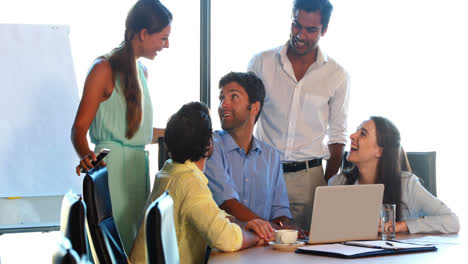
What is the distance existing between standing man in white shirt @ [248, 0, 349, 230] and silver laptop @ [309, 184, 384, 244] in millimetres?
772

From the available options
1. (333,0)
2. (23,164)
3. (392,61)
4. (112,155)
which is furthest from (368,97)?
(23,164)

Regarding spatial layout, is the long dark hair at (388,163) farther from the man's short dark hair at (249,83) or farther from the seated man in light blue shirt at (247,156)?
the man's short dark hair at (249,83)

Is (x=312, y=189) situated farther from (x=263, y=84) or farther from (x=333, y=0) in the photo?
(x=333, y=0)

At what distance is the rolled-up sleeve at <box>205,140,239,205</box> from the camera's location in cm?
228

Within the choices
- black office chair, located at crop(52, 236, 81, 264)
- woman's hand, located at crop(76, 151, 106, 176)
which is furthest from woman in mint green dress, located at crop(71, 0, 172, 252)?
black office chair, located at crop(52, 236, 81, 264)

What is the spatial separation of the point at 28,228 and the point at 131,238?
105 centimetres

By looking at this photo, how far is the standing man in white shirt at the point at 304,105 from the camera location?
268cm

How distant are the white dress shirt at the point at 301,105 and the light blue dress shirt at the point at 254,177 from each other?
247 millimetres

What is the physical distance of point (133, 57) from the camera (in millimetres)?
2312

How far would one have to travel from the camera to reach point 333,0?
372 cm

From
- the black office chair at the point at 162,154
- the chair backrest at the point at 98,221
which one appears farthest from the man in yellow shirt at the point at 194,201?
the black office chair at the point at 162,154

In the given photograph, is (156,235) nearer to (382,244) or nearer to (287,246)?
(287,246)

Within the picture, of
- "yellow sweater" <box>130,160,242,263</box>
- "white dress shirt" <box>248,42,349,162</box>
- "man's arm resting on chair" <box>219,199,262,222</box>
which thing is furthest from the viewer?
"white dress shirt" <box>248,42,349,162</box>

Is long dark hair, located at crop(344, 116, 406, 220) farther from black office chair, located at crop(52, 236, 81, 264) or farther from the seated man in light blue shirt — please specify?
black office chair, located at crop(52, 236, 81, 264)
